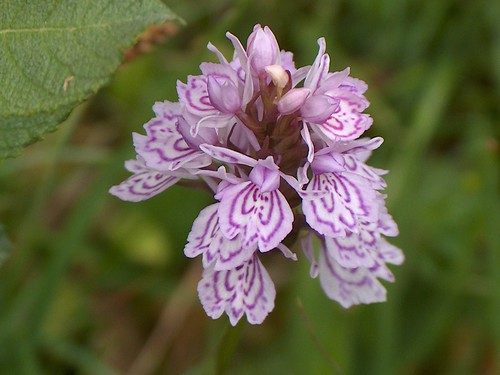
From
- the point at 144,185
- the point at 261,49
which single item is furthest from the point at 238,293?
the point at 261,49

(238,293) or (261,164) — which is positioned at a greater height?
(261,164)

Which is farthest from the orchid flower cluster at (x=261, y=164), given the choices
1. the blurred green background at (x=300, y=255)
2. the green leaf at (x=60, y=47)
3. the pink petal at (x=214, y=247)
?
the blurred green background at (x=300, y=255)

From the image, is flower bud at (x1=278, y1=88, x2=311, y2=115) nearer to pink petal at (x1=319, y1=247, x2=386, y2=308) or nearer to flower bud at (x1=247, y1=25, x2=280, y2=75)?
flower bud at (x1=247, y1=25, x2=280, y2=75)

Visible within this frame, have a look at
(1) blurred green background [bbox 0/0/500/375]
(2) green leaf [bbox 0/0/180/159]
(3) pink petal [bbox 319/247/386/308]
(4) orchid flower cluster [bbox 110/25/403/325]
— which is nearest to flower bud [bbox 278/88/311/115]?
(4) orchid flower cluster [bbox 110/25/403/325]

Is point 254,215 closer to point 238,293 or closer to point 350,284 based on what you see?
point 238,293

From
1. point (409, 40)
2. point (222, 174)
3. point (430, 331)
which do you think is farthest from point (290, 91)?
point (409, 40)
